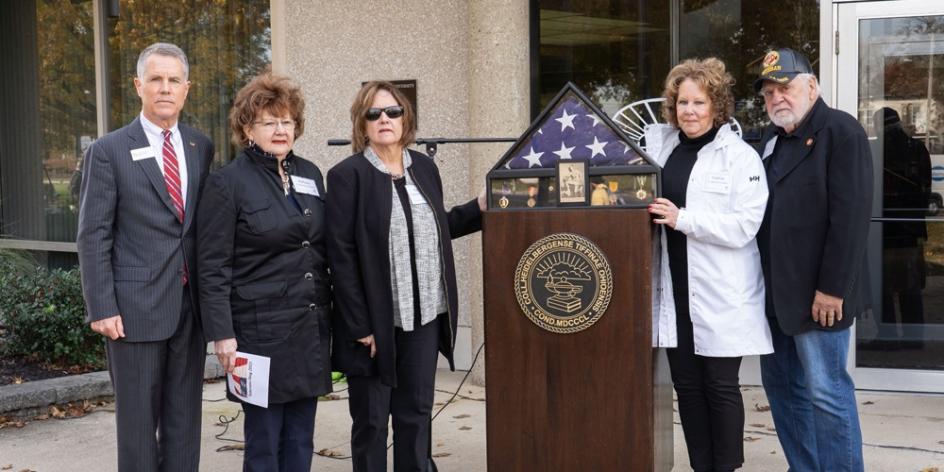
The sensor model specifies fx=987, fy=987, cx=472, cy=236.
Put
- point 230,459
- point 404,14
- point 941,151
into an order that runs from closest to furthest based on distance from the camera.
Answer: point 230,459 → point 941,151 → point 404,14

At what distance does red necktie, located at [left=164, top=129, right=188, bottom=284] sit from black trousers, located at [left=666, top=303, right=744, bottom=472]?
5.97 ft

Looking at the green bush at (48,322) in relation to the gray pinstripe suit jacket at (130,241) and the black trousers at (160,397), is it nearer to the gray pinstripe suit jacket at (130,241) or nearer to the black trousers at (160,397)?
the black trousers at (160,397)

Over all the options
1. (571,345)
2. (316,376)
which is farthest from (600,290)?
(316,376)

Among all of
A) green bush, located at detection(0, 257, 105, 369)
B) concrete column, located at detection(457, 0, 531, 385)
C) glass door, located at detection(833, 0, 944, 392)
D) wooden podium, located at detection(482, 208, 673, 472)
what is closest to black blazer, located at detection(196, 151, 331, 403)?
wooden podium, located at detection(482, 208, 673, 472)

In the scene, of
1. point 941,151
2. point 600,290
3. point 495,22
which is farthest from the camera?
point 495,22

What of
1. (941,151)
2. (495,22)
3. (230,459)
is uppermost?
(495,22)

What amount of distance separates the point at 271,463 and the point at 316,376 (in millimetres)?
348

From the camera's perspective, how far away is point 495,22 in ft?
20.1

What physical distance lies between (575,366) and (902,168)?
3.29 m

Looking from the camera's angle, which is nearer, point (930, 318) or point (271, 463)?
point (271, 463)

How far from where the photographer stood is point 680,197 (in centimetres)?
358

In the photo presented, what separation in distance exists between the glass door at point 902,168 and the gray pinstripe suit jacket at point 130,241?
4.06m

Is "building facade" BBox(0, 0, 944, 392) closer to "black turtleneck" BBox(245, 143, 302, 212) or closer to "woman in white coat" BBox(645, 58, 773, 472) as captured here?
"woman in white coat" BBox(645, 58, 773, 472)

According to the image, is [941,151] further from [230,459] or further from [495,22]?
[230,459]
